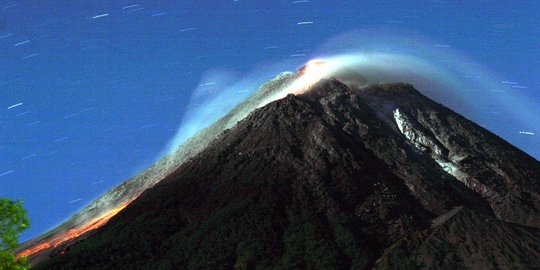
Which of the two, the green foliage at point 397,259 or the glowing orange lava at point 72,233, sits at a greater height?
Answer: the green foliage at point 397,259

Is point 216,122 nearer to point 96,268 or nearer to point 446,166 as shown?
point 446,166

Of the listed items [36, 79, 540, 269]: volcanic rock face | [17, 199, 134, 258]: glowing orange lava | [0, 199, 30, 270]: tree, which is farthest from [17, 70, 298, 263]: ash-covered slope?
[0, 199, 30, 270]: tree

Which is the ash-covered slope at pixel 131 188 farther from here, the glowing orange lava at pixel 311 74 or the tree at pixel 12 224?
the tree at pixel 12 224

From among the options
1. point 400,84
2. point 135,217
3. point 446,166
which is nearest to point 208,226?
point 135,217

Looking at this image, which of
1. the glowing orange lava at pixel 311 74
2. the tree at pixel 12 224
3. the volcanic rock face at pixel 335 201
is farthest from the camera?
the glowing orange lava at pixel 311 74

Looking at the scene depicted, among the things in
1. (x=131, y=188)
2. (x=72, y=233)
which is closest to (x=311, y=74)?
(x=131, y=188)

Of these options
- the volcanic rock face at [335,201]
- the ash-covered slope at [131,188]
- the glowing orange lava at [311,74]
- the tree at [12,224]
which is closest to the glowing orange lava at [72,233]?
the ash-covered slope at [131,188]

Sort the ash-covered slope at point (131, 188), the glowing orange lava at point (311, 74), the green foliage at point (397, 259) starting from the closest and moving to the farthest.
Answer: the green foliage at point (397, 259) → the ash-covered slope at point (131, 188) → the glowing orange lava at point (311, 74)

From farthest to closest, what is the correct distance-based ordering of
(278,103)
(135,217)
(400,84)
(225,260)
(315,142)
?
1. (400,84)
2. (278,103)
3. (315,142)
4. (135,217)
5. (225,260)
